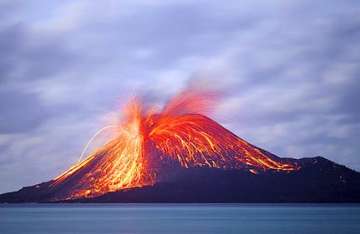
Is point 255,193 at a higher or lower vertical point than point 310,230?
higher

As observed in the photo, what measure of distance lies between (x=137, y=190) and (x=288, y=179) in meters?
38.5

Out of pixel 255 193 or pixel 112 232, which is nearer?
pixel 112 232

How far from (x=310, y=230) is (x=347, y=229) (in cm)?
446

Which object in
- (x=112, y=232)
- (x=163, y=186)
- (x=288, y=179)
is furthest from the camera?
(x=288, y=179)

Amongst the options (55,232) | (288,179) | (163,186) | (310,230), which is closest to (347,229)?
(310,230)

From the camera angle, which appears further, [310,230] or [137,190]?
[137,190]

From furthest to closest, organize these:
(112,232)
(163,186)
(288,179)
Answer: (288,179), (163,186), (112,232)

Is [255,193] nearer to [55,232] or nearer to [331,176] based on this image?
[331,176]

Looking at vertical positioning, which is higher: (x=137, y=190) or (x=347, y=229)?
(x=137, y=190)

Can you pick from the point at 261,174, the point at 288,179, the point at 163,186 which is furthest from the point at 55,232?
the point at 288,179

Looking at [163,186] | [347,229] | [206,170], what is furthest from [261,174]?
[347,229]

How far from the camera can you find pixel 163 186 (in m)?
165

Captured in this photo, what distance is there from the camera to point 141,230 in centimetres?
8138

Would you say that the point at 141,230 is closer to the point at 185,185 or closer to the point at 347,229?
the point at 347,229
